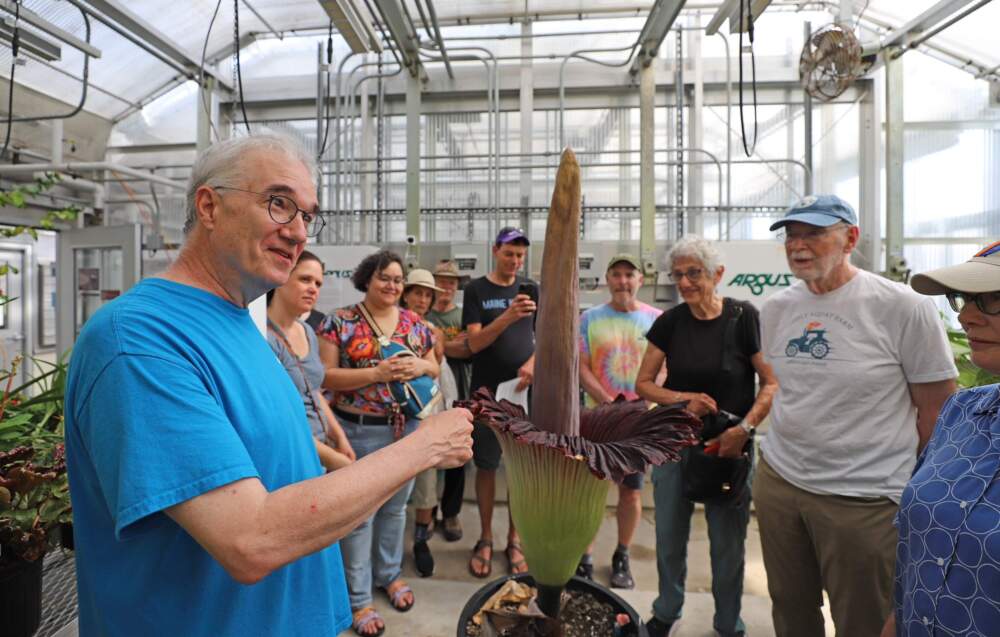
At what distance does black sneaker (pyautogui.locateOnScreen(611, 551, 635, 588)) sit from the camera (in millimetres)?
1884

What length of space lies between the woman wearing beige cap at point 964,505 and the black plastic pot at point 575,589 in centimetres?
42

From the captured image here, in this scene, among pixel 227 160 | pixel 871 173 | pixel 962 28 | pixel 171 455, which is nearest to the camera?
pixel 171 455

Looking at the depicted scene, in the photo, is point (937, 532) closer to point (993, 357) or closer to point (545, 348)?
point (993, 357)

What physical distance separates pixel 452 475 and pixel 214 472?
1.93 m

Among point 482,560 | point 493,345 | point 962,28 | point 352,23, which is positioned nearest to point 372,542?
point 482,560

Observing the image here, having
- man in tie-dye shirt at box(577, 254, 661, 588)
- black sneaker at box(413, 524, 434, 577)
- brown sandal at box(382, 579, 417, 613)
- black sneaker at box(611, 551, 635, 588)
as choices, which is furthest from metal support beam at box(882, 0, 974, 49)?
brown sandal at box(382, 579, 417, 613)

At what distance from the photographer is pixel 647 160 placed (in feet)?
9.47

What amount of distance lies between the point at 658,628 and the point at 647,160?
238 cm

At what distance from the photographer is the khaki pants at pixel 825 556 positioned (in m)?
1.10

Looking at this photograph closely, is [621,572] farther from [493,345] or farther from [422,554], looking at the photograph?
[493,345]

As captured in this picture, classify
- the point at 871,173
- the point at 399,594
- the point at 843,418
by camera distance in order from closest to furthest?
the point at 843,418 < the point at 399,594 < the point at 871,173

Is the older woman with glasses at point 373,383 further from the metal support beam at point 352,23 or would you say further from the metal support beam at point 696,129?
the metal support beam at point 696,129

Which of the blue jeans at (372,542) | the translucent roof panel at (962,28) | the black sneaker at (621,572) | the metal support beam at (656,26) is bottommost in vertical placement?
the black sneaker at (621,572)

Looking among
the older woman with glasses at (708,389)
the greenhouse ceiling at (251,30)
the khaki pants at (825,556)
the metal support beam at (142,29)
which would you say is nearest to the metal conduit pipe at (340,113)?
the greenhouse ceiling at (251,30)
